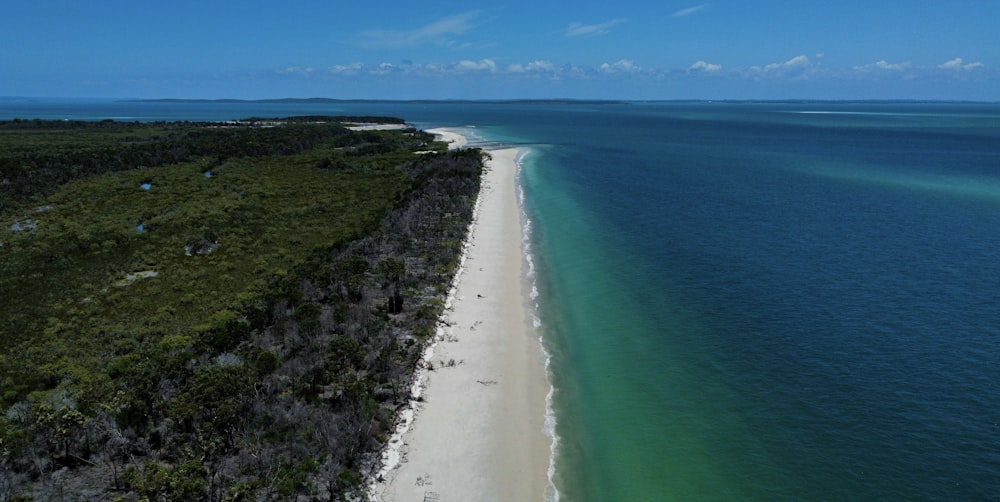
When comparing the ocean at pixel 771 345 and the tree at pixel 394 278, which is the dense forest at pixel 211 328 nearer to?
the tree at pixel 394 278

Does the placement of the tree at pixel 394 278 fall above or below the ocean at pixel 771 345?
above

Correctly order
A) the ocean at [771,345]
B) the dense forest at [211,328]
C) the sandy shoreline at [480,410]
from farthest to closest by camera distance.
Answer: the ocean at [771,345], the sandy shoreline at [480,410], the dense forest at [211,328]

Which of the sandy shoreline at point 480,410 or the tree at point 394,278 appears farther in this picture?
the tree at point 394,278

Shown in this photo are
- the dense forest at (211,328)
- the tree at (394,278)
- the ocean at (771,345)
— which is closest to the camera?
the dense forest at (211,328)

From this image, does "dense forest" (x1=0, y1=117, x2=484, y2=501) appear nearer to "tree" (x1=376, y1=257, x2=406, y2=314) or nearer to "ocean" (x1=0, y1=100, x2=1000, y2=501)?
"tree" (x1=376, y1=257, x2=406, y2=314)

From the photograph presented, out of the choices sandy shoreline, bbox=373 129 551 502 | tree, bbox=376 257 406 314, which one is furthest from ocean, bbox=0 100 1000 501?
tree, bbox=376 257 406 314

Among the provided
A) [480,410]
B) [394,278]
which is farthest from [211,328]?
[480,410]

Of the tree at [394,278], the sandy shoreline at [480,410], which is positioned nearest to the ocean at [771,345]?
the sandy shoreline at [480,410]
